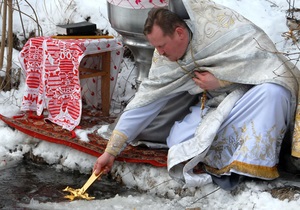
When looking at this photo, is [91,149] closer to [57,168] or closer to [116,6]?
[57,168]

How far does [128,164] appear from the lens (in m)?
4.79

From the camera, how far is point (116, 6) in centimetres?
547

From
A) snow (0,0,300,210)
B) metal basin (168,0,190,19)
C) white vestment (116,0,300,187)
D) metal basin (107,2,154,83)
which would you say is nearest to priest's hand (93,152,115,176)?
snow (0,0,300,210)

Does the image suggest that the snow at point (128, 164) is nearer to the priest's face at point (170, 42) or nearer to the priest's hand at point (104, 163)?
the priest's hand at point (104, 163)

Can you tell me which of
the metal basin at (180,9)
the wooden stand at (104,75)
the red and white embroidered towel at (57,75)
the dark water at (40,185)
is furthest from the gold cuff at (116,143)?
the wooden stand at (104,75)

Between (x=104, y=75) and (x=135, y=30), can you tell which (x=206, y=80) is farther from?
(x=104, y=75)

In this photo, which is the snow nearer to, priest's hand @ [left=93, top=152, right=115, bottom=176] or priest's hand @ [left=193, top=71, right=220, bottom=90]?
priest's hand @ [left=93, top=152, right=115, bottom=176]

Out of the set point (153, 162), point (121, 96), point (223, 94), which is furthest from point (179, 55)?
point (121, 96)

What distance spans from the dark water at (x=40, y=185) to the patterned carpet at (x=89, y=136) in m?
0.19

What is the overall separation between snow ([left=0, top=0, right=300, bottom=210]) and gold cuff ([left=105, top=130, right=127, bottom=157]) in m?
0.28

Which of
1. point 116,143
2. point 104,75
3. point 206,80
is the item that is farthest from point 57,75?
point 206,80

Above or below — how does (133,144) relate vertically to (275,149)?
below

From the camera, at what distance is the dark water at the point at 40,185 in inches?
179

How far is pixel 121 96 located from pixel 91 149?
4.53ft
